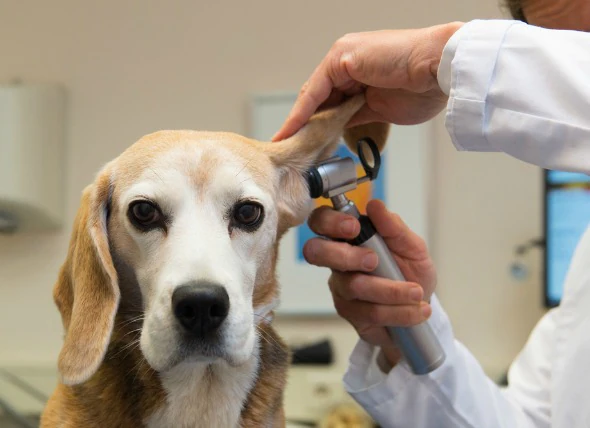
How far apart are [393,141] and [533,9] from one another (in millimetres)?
1382

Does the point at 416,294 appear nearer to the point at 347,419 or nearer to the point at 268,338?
the point at 268,338

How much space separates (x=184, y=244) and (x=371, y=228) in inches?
12.0

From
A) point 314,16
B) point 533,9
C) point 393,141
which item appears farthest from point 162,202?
point 314,16

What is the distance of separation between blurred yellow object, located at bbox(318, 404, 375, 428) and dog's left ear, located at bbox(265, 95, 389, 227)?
4.13 ft

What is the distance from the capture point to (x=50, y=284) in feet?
8.66

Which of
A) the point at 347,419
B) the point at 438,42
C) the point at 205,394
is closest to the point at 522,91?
the point at 438,42

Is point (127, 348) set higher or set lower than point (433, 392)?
higher

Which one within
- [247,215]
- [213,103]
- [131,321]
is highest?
[247,215]

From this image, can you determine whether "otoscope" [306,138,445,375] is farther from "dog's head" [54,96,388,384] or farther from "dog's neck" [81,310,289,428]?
"dog's neck" [81,310,289,428]

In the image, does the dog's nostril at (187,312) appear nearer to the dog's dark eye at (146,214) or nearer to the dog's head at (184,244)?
the dog's head at (184,244)

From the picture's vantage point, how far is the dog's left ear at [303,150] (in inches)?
37.2

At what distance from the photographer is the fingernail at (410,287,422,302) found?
95 cm

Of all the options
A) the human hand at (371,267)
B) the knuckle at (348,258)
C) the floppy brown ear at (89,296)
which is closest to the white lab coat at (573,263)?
the human hand at (371,267)

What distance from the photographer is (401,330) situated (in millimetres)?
976
